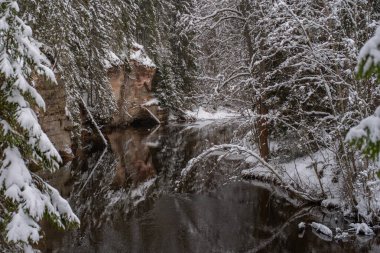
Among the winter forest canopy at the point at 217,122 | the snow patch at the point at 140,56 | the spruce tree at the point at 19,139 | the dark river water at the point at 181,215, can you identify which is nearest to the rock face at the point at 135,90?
the snow patch at the point at 140,56

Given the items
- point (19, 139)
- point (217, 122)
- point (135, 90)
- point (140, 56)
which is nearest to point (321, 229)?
point (19, 139)

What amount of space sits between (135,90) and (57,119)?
1399 centimetres

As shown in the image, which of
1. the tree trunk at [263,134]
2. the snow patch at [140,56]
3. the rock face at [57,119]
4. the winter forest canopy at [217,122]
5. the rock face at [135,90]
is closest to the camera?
the winter forest canopy at [217,122]

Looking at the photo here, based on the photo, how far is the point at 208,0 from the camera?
50.4 ft

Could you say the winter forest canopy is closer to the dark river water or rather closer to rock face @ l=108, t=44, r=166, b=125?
the dark river water

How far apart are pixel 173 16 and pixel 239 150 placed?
26.2 metres

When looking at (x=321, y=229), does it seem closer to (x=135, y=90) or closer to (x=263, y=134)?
(x=263, y=134)

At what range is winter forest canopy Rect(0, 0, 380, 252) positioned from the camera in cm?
498

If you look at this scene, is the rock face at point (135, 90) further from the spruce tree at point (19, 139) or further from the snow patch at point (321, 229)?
the spruce tree at point (19, 139)

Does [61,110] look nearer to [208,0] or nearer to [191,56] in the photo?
[208,0]

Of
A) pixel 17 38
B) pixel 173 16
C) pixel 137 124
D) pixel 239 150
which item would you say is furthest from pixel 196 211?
pixel 173 16

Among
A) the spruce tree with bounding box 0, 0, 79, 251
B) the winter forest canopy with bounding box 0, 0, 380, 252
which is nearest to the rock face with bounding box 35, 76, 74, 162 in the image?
the winter forest canopy with bounding box 0, 0, 380, 252

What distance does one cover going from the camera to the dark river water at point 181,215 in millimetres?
9148

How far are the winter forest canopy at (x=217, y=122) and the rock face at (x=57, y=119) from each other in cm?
6
